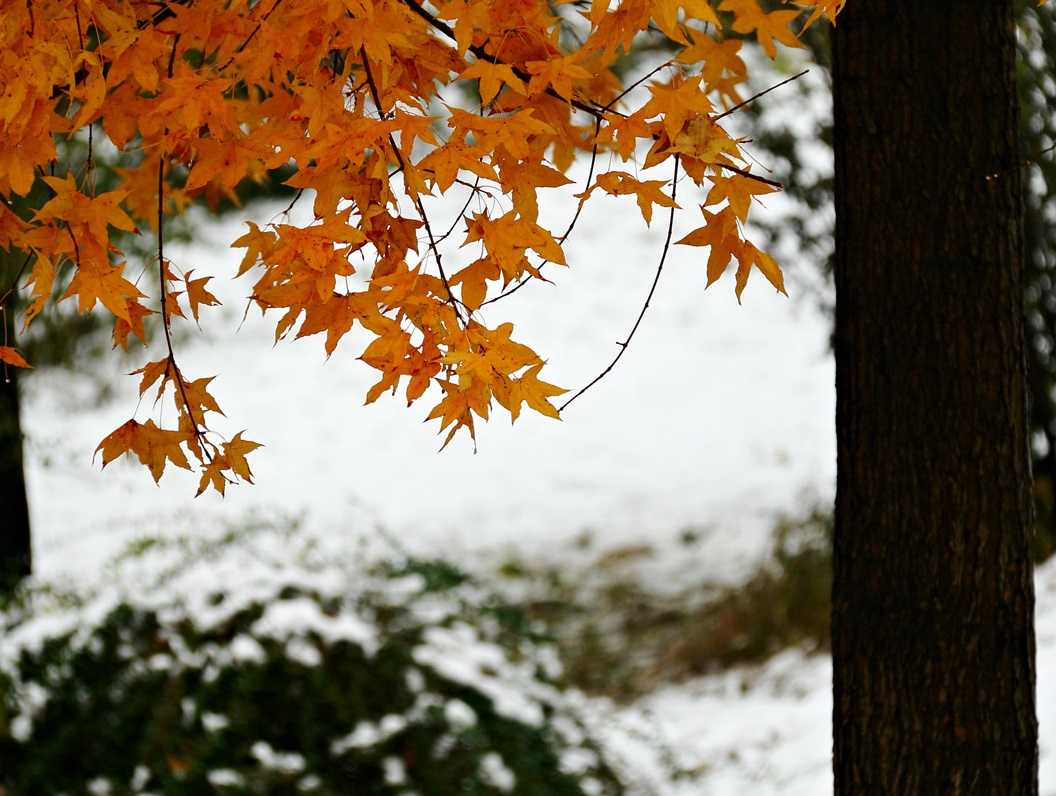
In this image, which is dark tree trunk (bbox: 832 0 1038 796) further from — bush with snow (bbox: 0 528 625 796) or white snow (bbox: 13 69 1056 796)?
white snow (bbox: 13 69 1056 796)

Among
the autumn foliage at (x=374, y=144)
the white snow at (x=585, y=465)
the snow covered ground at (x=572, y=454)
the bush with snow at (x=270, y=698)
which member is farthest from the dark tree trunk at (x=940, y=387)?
the snow covered ground at (x=572, y=454)

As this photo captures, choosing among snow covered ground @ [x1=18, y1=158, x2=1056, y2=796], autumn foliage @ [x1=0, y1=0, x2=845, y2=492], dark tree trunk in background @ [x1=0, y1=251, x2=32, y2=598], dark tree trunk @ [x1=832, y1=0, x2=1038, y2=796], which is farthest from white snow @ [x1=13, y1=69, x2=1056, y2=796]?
autumn foliage @ [x1=0, y1=0, x2=845, y2=492]

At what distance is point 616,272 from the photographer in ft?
40.2

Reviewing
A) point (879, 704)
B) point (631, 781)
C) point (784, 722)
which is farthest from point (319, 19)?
point (784, 722)

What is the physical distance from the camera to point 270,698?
3.59m

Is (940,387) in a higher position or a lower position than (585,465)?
lower

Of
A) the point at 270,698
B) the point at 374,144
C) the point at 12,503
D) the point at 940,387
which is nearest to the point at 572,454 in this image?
the point at 12,503

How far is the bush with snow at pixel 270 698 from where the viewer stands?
3500mm

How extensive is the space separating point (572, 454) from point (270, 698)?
579 centimetres

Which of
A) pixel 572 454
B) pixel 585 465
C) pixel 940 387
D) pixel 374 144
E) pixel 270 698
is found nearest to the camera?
pixel 374 144

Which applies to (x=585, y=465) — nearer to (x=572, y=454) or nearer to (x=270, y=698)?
(x=572, y=454)

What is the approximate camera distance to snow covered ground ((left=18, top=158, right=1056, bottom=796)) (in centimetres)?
614

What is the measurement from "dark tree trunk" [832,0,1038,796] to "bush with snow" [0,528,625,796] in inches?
69.8

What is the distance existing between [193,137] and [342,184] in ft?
0.82
